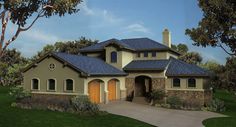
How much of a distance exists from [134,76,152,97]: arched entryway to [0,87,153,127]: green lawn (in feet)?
44.9

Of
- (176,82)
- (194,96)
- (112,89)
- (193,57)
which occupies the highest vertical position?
(193,57)

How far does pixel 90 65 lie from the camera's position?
3231 cm

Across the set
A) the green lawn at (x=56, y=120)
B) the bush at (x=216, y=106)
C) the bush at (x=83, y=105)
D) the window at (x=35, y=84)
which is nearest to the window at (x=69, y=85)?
the bush at (x=83, y=105)

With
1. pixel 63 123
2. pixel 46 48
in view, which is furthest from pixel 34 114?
pixel 46 48

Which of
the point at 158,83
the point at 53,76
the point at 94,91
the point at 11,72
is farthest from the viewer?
the point at 11,72

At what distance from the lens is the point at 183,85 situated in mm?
33312

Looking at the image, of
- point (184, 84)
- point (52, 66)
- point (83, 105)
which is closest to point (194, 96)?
point (184, 84)

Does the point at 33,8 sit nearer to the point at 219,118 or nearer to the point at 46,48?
the point at 219,118

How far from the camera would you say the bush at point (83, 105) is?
84.6 ft

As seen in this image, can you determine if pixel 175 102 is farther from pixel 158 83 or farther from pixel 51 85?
pixel 51 85

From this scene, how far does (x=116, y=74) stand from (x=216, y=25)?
16201 millimetres

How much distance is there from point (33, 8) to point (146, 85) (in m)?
23.7

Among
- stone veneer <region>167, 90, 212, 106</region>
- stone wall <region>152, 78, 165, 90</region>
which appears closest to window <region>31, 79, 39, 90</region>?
stone wall <region>152, 78, 165, 90</region>

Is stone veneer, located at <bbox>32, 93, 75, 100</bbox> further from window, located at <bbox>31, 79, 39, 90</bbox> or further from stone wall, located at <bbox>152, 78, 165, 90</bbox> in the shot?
stone wall, located at <bbox>152, 78, 165, 90</bbox>
